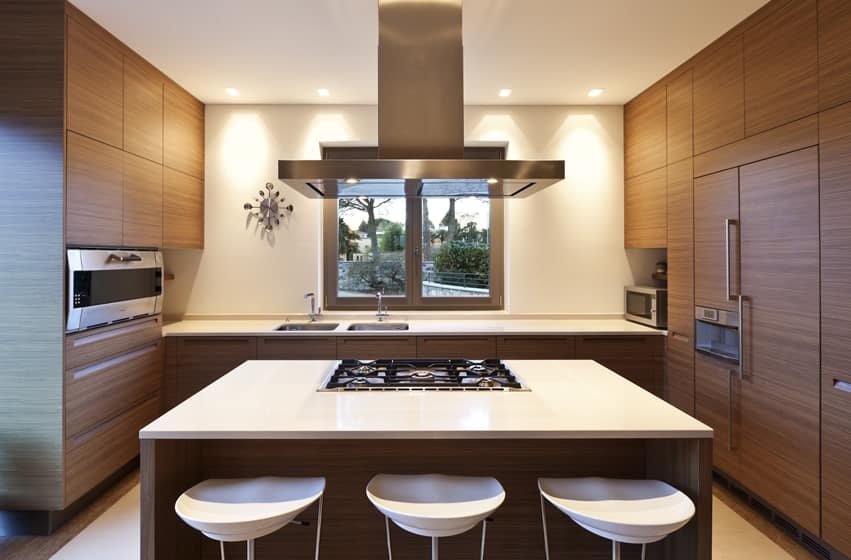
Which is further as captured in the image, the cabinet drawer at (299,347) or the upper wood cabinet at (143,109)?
the cabinet drawer at (299,347)

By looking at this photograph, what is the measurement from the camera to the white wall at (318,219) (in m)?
4.00

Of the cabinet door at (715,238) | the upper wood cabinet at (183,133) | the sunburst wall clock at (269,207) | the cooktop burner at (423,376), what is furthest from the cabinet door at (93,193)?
the cabinet door at (715,238)

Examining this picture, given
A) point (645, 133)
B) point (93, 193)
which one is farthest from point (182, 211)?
point (645, 133)

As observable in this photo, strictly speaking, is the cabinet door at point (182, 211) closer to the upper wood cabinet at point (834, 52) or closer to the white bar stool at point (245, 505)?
the white bar stool at point (245, 505)

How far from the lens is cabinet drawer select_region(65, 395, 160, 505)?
247 centimetres

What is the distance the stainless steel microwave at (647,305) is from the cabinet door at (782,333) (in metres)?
0.91

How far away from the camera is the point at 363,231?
4.21 m

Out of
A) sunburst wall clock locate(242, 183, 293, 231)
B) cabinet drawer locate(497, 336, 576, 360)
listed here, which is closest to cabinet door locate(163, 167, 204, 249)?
sunburst wall clock locate(242, 183, 293, 231)

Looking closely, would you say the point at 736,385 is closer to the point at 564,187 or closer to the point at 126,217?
the point at 564,187

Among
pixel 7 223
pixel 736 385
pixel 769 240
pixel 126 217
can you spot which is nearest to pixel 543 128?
pixel 769 240

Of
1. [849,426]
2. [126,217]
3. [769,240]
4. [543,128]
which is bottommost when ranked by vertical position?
[849,426]

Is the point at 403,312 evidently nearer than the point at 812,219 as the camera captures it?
No

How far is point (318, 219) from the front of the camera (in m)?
4.05

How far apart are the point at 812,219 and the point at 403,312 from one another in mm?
2884
